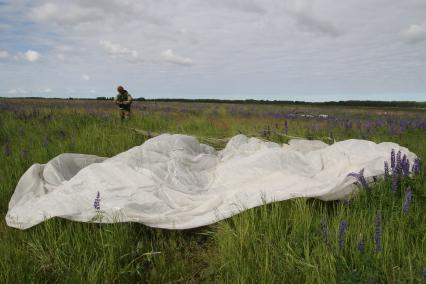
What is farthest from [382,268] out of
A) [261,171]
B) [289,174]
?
[261,171]

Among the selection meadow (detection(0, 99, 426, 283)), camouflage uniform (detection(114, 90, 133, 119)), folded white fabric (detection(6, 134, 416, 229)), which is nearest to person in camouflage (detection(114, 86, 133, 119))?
camouflage uniform (detection(114, 90, 133, 119))

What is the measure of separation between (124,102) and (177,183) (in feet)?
23.3

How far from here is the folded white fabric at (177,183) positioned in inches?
131

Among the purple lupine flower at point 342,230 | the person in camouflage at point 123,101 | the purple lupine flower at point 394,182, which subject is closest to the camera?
the purple lupine flower at point 342,230

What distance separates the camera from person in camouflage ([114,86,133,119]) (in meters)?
10.9

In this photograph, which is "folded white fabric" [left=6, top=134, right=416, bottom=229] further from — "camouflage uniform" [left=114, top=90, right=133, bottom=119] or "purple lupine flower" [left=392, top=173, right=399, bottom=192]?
"camouflage uniform" [left=114, top=90, right=133, bottom=119]

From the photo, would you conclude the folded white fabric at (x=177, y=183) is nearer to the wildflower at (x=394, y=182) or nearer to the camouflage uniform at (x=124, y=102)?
the wildflower at (x=394, y=182)

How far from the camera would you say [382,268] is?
2.10 m

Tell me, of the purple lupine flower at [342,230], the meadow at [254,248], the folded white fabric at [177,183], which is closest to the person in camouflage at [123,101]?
the folded white fabric at [177,183]

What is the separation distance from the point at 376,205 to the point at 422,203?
465 mm

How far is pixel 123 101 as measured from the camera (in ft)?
35.6

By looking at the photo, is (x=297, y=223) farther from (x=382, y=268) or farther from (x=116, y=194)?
(x=116, y=194)

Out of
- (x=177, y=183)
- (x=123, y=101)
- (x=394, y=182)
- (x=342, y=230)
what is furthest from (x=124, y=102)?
(x=342, y=230)

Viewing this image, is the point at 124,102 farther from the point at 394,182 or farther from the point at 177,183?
the point at 394,182
